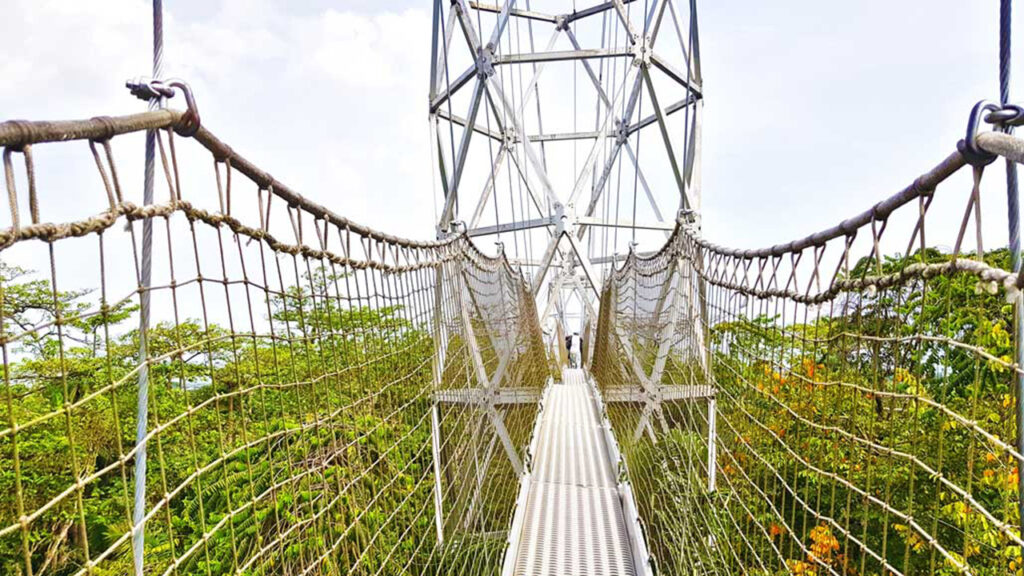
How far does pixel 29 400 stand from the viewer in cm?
601

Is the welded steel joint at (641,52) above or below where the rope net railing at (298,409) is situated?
above

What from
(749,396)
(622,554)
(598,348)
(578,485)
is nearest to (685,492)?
(622,554)

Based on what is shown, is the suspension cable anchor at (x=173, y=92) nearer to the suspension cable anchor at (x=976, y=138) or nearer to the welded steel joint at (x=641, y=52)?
the suspension cable anchor at (x=976, y=138)

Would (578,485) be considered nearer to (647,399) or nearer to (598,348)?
(647,399)

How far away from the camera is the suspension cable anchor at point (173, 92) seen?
80 centimetres

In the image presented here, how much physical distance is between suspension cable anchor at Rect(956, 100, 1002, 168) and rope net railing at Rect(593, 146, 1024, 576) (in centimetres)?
3

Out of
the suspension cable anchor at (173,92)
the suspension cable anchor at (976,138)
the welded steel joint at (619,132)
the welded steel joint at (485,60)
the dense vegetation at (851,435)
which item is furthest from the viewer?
the welded steel joint at (619,132)

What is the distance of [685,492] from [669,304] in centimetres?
104

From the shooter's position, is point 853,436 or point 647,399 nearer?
point 853,436

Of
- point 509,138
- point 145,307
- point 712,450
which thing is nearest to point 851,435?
point 145,307

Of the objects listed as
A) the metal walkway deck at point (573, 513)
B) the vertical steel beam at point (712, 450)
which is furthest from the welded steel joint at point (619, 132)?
the vertical steel beam at point (712, 450)

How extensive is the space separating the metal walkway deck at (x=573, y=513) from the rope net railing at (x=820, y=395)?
7.5 inches

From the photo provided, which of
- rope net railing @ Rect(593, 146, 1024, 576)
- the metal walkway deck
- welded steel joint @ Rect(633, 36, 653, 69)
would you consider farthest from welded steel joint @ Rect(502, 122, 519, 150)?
the metal walkway deck

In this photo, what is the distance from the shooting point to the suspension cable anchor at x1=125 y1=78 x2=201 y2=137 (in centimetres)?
80
